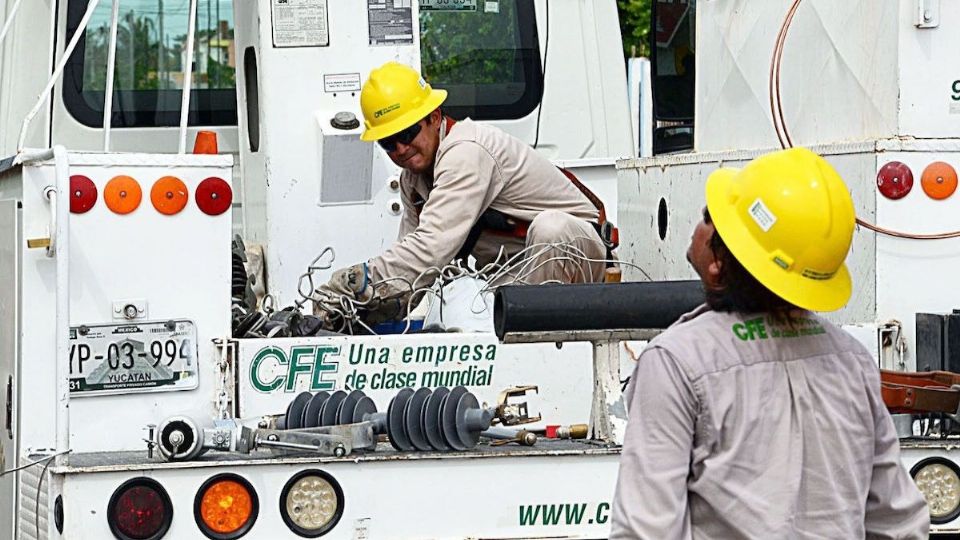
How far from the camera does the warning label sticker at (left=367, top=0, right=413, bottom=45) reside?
18.7ft

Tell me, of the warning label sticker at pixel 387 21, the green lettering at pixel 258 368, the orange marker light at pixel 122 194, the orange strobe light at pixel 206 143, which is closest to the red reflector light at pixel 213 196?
the orange marker light at pixel 122 194

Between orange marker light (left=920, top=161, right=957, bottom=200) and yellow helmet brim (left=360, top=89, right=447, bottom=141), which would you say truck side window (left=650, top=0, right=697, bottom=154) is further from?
orange marker light (left=920, top=161, right=957, bottom=200)

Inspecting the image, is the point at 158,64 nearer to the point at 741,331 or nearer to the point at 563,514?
the point at 563,514

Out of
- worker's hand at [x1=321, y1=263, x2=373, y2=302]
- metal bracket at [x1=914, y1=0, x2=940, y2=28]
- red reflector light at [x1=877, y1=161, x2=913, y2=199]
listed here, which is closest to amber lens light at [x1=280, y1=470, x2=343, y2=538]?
worker's hand at [x1=321, y1=263, x2=373, y2=302]

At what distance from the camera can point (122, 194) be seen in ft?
13.6

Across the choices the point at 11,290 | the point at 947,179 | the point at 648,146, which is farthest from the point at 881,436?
the point at 648,146

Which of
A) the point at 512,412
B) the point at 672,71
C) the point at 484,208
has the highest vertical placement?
the point at 672,71

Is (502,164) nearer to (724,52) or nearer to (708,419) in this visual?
(724,52)

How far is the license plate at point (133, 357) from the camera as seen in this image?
13.4ft

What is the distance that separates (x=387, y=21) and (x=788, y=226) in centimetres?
319

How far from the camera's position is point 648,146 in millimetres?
7992

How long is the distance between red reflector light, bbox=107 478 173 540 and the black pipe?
0.87m

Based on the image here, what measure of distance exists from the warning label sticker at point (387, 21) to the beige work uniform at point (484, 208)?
0.47 metres

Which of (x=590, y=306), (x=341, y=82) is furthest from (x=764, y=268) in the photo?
(x=341, y=82)
